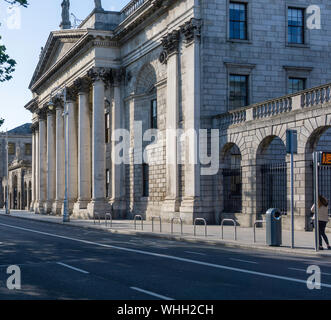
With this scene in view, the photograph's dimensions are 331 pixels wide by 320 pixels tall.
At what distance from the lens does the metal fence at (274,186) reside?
98.8ft

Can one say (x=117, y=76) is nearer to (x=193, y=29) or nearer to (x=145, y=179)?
Result: (x=145, y=179)

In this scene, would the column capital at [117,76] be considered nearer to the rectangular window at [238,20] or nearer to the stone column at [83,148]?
the stone column at [83,148]

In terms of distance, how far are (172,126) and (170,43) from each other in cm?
523

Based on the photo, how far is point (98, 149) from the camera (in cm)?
4753

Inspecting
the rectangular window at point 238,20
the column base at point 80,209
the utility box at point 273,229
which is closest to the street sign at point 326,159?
the utility box at point 273,229

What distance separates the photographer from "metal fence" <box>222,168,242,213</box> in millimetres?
34531

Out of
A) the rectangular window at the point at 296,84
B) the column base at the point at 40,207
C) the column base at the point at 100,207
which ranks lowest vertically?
the column base at the point at 40,207

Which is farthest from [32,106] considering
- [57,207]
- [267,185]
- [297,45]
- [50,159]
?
[267,185]

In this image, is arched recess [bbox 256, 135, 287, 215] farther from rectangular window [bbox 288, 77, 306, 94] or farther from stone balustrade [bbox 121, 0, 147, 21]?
stone balustrade [bbox 121, 0, 147, 21]

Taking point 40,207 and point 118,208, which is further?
point 40,207

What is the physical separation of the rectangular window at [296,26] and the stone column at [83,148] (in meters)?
20.4

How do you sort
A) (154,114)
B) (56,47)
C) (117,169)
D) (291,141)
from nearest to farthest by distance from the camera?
(291,141), (154,114), (117,169), (56,47)

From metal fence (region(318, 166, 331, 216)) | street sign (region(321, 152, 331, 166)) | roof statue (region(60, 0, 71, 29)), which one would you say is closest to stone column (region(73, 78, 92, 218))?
roof statue (region(60, 0, 71, 29))
